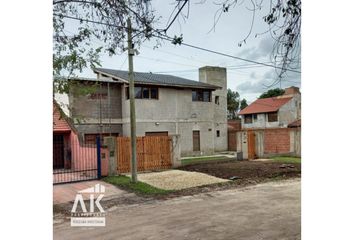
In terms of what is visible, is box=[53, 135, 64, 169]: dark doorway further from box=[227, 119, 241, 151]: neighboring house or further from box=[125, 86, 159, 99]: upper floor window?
box=[227, 119, 241, 151]: neighboring house

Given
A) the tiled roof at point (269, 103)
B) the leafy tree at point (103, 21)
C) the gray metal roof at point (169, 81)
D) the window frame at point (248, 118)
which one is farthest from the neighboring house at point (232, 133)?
the leafy tree at point (103, 21)

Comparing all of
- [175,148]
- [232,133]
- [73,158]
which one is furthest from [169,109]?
[73,158]

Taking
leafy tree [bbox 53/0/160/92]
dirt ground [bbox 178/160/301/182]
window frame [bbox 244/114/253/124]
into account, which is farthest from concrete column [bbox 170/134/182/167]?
leafy tree [bbox 53/0/160/92]

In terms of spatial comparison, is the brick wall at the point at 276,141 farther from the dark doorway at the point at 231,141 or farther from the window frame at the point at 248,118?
the dark doorway at the point at 231,141

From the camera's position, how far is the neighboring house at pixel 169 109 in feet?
21.7

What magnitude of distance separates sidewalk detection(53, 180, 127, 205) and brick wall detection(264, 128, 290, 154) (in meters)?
5.04

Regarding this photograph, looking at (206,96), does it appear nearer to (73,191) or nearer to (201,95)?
(201,95)

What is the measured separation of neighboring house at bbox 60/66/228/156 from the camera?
661cm

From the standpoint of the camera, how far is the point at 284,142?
8.27 meters
